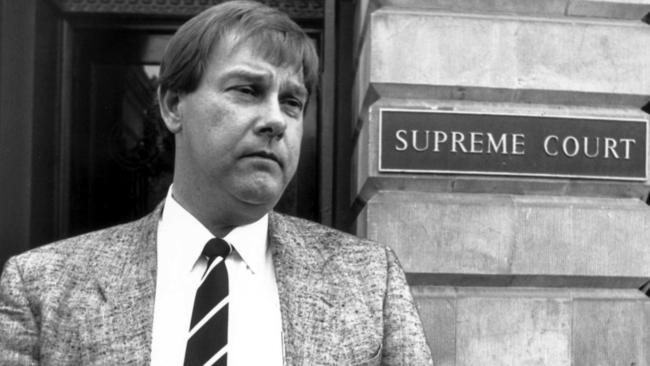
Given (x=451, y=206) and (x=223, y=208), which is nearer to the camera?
(x=223, y=208)

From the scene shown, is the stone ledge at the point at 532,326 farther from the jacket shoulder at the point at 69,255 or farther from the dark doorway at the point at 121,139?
the jacket shoulder at the point at 69,255

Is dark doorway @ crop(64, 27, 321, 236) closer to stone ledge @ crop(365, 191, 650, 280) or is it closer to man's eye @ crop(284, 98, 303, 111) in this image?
stone ledge @ crop(365, 191, 650, 280)

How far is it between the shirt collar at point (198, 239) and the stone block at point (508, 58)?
6.87 feet

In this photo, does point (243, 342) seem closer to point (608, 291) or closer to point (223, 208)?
→ point (223, 208)

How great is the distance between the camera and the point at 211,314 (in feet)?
8.22

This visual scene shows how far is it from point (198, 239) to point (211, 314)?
0.26 meters

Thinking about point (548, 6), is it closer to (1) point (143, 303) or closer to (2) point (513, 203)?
(2) point (513, 203)

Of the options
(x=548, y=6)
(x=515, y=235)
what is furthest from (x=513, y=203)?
(x=548, y=6)

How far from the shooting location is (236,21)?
2.69 m

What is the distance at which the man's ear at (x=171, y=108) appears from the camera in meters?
2.83

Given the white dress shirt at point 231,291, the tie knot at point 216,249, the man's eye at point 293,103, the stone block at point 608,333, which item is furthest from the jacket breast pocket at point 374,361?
the stone block at point 608,333

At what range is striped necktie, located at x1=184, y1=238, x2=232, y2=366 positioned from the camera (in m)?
2.45

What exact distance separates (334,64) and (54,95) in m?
1.81

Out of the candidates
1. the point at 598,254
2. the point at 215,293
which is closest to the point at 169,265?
the point at 215,293
